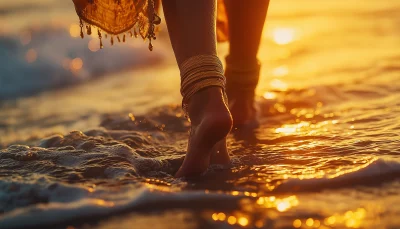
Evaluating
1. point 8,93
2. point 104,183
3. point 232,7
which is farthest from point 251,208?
point 8,93

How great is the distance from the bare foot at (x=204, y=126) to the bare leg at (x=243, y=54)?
0.81 meters

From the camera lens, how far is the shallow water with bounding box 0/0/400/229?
1.70 m

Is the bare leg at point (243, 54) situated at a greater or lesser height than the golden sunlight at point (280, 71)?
lesser

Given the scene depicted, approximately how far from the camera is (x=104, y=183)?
197 cm

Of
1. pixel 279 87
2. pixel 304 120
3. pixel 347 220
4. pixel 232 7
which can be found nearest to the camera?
pixel 347 220

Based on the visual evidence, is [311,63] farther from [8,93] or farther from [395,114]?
[8,93]

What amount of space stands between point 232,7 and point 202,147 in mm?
982

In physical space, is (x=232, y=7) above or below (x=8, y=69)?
below

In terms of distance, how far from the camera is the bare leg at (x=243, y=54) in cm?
263

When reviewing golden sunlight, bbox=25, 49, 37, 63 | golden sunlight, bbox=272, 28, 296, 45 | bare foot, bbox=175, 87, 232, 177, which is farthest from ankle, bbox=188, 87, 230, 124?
golden sunlight, bbox=25, 49, 37, 63

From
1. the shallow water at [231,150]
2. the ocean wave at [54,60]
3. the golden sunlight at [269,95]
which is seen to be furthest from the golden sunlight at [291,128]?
the ocean wave at [54,60]

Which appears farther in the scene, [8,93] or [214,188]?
[8,93]

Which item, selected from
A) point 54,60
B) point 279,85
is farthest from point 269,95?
point 54,60

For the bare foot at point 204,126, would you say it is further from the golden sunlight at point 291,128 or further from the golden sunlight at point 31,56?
the golden sunlight at point 31,56
